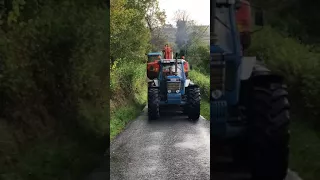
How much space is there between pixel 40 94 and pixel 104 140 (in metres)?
1.21

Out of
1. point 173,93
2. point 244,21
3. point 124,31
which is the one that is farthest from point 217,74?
point 173,93

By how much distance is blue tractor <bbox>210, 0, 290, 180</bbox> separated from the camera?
3773 millimetres

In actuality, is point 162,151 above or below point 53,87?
below

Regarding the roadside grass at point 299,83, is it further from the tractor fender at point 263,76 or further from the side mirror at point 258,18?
the tractor fender at point 263,76

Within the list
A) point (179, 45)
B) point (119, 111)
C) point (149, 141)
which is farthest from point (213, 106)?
point (179, 45)

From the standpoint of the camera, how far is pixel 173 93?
9781 mm

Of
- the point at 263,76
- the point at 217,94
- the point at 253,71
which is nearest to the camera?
the point at 263,76

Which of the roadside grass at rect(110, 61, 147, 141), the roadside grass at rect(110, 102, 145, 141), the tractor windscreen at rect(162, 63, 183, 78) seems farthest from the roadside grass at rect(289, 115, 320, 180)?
the tractor windscreen at rect(162, 63, 183, 78)

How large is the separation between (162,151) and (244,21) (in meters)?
3.27

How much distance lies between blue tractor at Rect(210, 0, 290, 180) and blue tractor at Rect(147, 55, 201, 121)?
206 inches

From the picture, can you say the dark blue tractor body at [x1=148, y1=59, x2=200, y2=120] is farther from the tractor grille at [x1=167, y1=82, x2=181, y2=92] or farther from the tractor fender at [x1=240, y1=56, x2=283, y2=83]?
the tractor fender at [x1=240, y1=56, x2=283, y2=83]

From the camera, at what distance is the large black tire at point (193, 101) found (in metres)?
9.61

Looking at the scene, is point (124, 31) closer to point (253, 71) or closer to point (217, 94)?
point (217, 94)

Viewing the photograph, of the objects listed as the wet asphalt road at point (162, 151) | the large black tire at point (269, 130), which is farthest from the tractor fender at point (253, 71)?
the wet asphalt road at point (162, 151)
